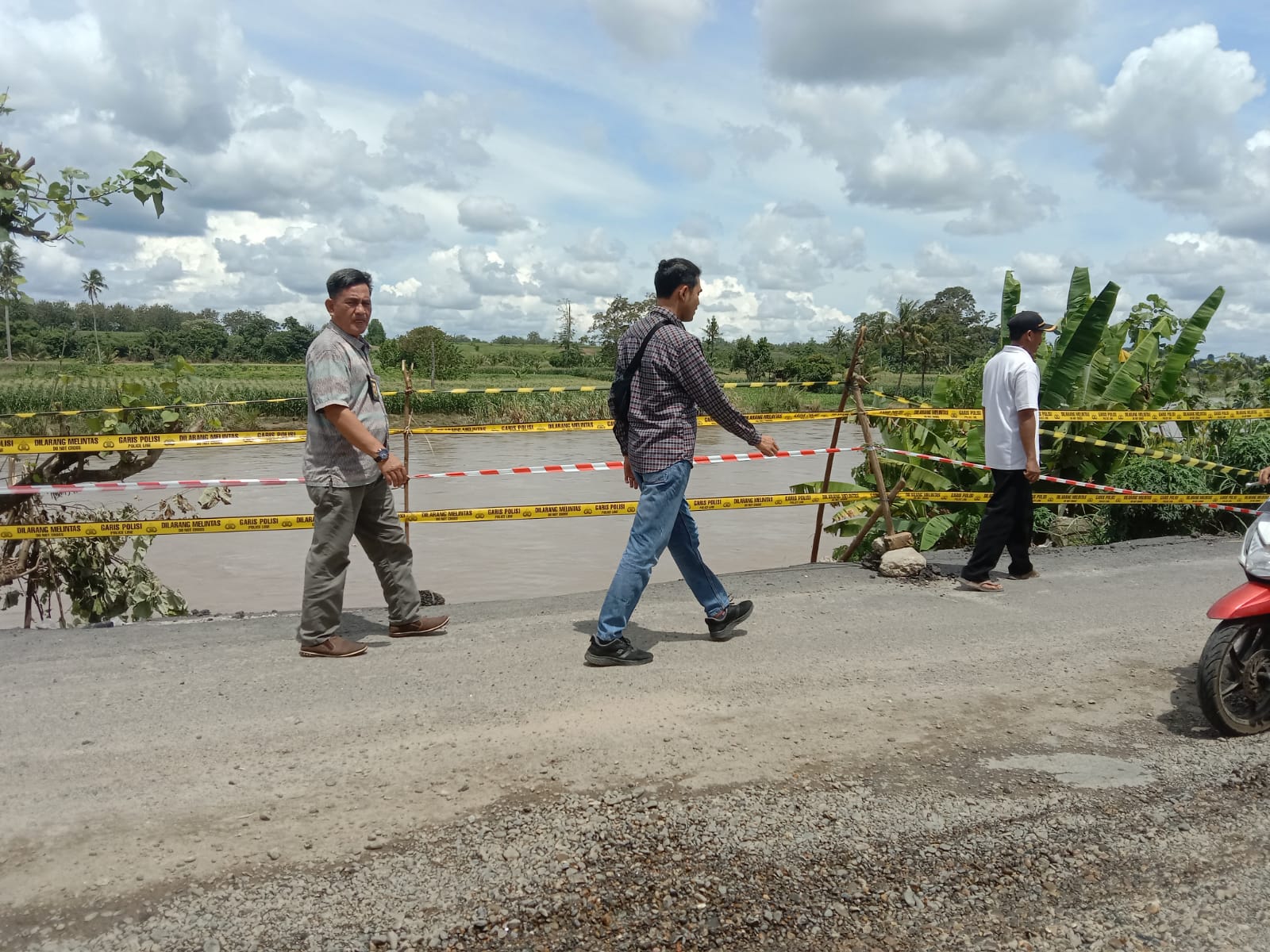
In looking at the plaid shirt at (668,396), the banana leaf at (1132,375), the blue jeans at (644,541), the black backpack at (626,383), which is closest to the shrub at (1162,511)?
the banana leaf at (1132,375)

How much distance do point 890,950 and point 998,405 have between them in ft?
14.8

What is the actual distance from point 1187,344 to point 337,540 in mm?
8788

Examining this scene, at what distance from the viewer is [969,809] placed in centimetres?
322

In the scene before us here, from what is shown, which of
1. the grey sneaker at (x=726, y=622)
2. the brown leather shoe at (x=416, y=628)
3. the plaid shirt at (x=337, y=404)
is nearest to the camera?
the plaid shirt at (x=337, y=404)

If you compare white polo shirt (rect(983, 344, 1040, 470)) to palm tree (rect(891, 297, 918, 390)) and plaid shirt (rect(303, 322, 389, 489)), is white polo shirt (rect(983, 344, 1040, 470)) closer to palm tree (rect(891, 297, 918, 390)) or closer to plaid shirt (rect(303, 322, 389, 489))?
plaid shirt (rect(303, 322, 389, 489))

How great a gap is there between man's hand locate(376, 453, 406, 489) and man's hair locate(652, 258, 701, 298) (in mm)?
1515

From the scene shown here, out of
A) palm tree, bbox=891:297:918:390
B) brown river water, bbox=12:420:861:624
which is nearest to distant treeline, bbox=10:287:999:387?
palm tree, bbox=891:297:918:390

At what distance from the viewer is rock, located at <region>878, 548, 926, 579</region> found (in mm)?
6633

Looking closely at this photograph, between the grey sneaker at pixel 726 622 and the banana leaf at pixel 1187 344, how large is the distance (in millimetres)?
6972

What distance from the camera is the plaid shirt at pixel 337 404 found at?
465cm

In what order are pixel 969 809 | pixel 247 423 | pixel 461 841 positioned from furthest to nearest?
pixel 247 423 < pixel 969 809 < pixel 461 841

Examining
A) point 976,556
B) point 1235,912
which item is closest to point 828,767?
point 1235,912

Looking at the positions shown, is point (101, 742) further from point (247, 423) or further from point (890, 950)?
point (247, 423)

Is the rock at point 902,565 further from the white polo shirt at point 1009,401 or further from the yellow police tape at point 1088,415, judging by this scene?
the yellow police tape at point 1088,415
